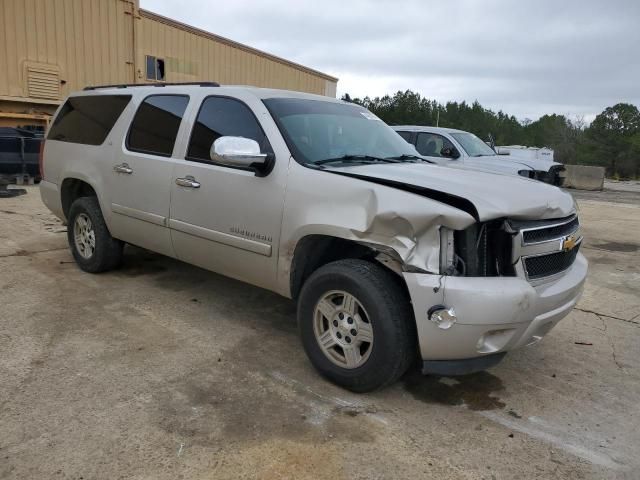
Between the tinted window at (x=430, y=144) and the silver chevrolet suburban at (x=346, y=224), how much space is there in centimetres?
569

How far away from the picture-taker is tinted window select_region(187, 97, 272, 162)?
3.83 metres

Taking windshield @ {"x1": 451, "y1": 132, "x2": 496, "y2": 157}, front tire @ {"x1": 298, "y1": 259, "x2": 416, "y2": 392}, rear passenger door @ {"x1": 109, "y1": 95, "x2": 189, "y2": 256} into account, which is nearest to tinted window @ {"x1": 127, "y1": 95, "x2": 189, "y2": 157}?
rear passenger door @ {"x1": 109, "y1": 95, "x2": 189, "y2": 256}

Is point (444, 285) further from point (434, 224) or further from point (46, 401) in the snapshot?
point (46, 401)

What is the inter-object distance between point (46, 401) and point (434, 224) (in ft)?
7.76

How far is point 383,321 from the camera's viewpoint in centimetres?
288

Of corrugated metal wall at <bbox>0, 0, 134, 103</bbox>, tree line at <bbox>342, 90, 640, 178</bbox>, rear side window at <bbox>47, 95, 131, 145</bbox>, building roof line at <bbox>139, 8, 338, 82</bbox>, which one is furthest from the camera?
tree line at <bbox>342, 90, 640, 178</bbox>

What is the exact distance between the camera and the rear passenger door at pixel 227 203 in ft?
11.7

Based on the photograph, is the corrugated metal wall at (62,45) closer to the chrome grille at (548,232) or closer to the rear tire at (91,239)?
the rear tire at (91,239)

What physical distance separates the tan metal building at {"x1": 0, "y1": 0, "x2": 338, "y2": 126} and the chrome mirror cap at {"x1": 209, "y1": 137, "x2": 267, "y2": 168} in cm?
1148

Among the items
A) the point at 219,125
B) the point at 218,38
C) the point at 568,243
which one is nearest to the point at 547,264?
the point at 568,243

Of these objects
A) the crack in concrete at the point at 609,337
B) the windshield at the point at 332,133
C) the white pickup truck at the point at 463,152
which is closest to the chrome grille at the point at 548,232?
the crack in concrete at the point at 609,337

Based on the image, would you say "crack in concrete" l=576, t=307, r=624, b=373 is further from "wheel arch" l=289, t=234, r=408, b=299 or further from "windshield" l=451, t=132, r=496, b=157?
"windshield" l=451, t=132, r=496, b=157

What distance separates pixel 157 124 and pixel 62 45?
35.0 ft

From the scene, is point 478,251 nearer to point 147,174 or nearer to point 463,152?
point 147,174
